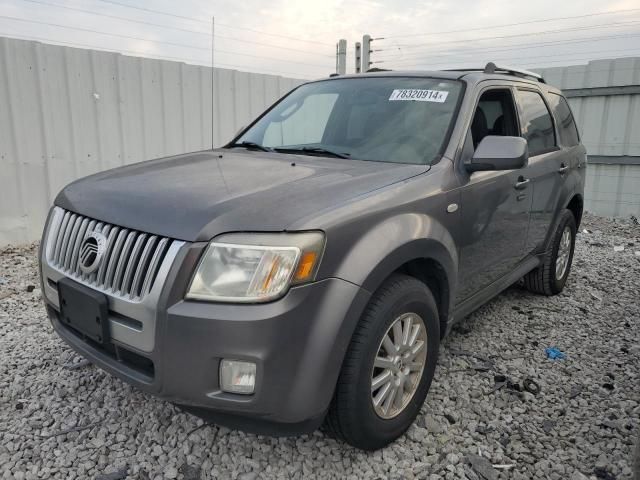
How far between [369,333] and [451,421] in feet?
3.12

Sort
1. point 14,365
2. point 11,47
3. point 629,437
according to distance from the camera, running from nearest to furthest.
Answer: point 629,437
point 14,365
point 11,47

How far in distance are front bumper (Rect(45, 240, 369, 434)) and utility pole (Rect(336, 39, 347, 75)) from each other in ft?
29.9

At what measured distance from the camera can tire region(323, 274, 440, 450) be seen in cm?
194

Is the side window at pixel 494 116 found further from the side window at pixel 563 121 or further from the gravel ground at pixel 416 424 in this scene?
the gravel ground at pixel 416 424

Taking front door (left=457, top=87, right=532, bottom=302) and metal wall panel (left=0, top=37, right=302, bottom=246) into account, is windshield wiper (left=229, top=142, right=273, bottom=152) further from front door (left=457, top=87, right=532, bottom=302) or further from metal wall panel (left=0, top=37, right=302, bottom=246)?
metal wall panel (left=0, top=37, right=302, bottom=246)

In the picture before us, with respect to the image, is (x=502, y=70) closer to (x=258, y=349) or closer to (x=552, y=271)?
(x=552, y=271)

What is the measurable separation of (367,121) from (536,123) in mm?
1583

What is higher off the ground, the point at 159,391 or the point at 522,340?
the point at 159,391

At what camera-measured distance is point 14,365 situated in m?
3.01

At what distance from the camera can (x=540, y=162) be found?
141 inches

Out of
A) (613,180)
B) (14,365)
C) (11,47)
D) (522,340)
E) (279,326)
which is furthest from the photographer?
(613,180)

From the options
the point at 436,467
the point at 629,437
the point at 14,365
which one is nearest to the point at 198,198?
the point at 436,467

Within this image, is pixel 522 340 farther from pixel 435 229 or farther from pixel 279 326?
pixel 279 326

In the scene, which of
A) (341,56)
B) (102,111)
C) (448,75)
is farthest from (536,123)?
(341,56)
